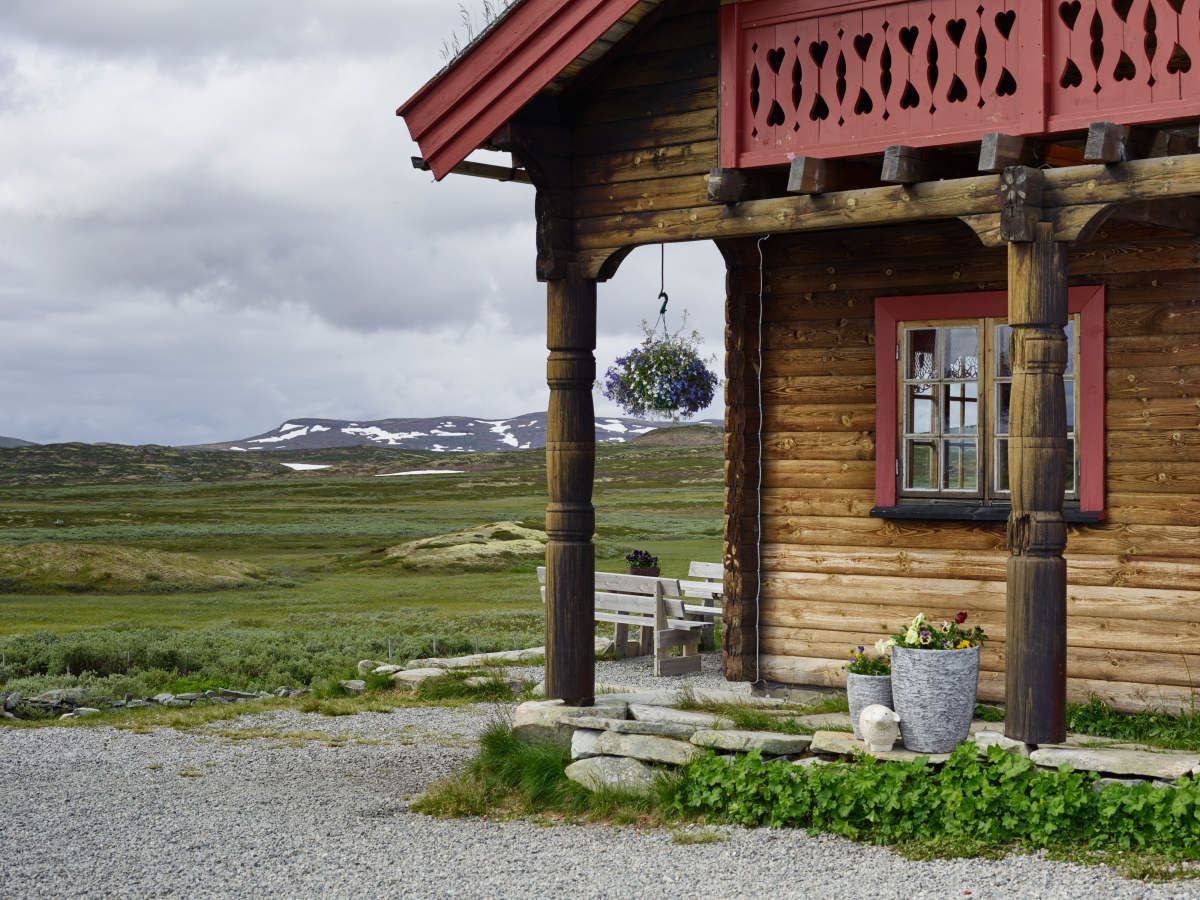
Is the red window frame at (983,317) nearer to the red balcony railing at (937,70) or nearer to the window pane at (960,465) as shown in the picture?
the window pane at (960,465)

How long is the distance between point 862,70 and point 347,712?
8.20 meters

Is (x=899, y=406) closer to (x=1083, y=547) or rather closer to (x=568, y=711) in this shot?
(x=1083, y=547)

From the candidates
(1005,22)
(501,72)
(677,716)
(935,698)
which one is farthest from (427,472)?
(935,698)

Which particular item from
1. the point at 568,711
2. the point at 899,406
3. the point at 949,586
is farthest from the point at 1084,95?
the point at 568,711

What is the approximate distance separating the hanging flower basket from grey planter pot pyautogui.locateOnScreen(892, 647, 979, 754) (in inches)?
168

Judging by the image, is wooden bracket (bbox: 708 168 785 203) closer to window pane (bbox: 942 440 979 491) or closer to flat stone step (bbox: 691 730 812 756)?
window pane (bbox: 942 440 979 491)

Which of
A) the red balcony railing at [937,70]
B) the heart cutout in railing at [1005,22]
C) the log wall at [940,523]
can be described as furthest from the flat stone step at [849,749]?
the heart cutout in railing at [1005,22]

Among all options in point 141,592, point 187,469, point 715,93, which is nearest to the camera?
point 715,93

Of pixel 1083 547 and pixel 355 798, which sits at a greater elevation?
pixel 1083 547

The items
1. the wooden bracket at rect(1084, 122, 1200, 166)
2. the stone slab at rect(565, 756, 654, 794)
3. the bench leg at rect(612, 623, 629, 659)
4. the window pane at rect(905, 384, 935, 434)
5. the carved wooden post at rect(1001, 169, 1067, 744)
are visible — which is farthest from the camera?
the bench leg at rect(612, 623, 629, 659)

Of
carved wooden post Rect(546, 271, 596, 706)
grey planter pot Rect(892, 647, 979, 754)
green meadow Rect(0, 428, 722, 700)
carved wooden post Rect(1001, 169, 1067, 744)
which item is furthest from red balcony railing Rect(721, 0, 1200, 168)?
green meadow Rect(0, 428, 722, 700)

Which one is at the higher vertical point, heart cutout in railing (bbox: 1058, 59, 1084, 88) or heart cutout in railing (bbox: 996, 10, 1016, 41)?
heart cutout in railing (bbox: 996, 10, 1016, 41)

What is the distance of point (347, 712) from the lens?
13930 mm

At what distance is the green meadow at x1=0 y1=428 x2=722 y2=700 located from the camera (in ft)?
59.3
